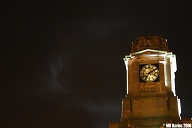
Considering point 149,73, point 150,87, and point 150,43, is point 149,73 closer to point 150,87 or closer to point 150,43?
point 150,87

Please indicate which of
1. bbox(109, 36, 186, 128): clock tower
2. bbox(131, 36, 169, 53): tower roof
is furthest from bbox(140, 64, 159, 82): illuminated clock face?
bbox(131, 36, 169, 53): tower roof

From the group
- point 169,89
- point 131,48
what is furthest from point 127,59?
point 169,89

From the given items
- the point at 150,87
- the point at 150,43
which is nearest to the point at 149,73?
the point at 150,87

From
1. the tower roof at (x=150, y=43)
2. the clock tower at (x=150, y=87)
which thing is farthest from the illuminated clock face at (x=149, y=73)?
the tower roof at (x=150, y=43)

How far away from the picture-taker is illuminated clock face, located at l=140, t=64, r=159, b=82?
6481cm

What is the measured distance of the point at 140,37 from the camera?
69125 millimetres

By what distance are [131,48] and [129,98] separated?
356 inches

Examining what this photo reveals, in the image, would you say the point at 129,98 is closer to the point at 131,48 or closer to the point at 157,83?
the point at 157,83

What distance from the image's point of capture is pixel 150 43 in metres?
67.8

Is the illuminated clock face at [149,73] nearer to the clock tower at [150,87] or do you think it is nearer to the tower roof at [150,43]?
the clock tower at [150,87]

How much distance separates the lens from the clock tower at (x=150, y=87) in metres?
61.7

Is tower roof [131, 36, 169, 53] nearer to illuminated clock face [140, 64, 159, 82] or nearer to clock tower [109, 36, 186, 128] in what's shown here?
clock tower [109, 36, 186, 128]

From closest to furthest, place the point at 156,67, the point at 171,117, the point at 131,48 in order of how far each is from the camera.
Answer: the point at 171,117 < the point at 156,67 < the point at 131,48

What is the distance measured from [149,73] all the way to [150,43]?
4.82m
